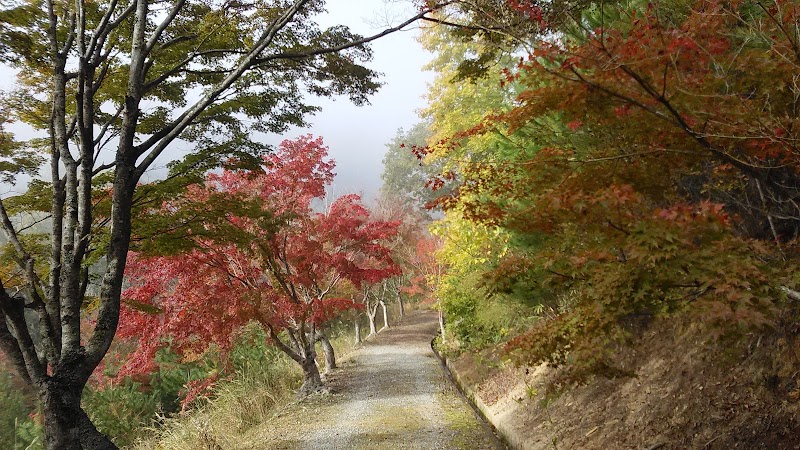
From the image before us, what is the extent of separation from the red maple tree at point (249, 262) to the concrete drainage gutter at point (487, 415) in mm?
3314

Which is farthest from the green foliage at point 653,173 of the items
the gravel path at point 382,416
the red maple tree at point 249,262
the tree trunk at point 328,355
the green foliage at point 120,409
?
the green foliage at point 120,409

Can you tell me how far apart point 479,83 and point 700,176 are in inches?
433

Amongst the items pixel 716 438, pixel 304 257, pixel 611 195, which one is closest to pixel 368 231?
pixel 304 257

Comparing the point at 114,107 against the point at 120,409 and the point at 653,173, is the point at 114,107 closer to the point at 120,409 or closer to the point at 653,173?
the point at 653,173

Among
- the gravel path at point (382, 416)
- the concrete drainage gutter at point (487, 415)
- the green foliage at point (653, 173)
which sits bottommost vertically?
the concrete drainage gutter at point (487, 415)

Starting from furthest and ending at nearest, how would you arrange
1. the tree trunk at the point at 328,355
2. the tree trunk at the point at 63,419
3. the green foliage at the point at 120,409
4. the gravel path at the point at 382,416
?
the tree trunk at the point at 328,355 < the green foliage at the point at 120,409 < the gravel path at the point at 382,416 < the tree trunk at the point at 63,419

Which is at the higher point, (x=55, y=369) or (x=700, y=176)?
(x=700, y=176)

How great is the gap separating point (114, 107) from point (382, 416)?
277 inches

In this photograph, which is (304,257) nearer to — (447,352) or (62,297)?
(62,297)

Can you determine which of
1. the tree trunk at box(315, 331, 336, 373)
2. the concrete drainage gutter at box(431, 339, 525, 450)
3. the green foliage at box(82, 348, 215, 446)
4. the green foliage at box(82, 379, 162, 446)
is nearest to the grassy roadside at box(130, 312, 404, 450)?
the green foliage at box(82, 379, 162, 446)

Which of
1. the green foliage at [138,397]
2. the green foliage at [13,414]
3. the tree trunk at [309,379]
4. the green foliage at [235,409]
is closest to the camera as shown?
the green foliage at [235,409]

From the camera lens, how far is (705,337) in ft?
17.8

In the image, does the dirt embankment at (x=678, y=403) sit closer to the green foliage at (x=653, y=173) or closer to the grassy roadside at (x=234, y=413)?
the green foliage at (x=653, y=173)

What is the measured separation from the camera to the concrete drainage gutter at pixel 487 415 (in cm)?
690
